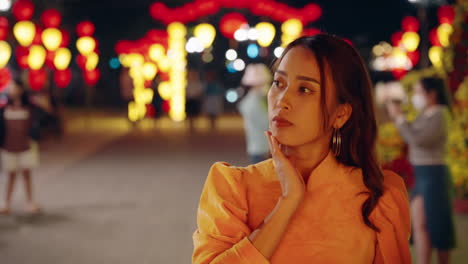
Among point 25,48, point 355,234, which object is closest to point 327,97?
point 355,234

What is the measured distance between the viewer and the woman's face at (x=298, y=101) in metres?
1.89

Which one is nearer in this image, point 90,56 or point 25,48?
point 25,48

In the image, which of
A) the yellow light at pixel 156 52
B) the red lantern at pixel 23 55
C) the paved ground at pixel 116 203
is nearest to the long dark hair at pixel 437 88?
the paved ground at pixel 116 203

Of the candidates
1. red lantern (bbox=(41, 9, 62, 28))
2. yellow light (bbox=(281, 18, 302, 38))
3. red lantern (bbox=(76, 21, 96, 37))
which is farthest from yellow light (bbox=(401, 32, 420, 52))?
red lantern (bbox=(41, 9, 62, 28))

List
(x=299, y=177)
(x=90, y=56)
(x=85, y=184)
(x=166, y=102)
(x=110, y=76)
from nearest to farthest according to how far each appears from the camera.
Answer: (x=299, y=177) < (x=85, y=184) < (x=90, y=56) < (x=166, y=102) < (x=110, y=76)

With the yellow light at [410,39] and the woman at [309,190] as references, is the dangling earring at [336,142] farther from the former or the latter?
the yellow light at [410,39]

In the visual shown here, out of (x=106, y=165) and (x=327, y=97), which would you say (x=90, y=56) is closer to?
(x=106, y=165)

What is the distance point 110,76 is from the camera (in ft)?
147

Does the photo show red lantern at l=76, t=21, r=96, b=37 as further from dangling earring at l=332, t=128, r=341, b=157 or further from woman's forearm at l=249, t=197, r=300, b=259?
woman's forearm at l=249, t=197, r=300, b=259

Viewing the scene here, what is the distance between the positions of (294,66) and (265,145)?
573cm

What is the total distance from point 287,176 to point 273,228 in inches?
6.4

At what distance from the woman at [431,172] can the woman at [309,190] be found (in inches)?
147

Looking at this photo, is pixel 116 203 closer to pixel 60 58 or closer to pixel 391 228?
pixel 391 228

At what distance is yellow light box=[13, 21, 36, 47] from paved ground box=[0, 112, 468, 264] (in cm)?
288
